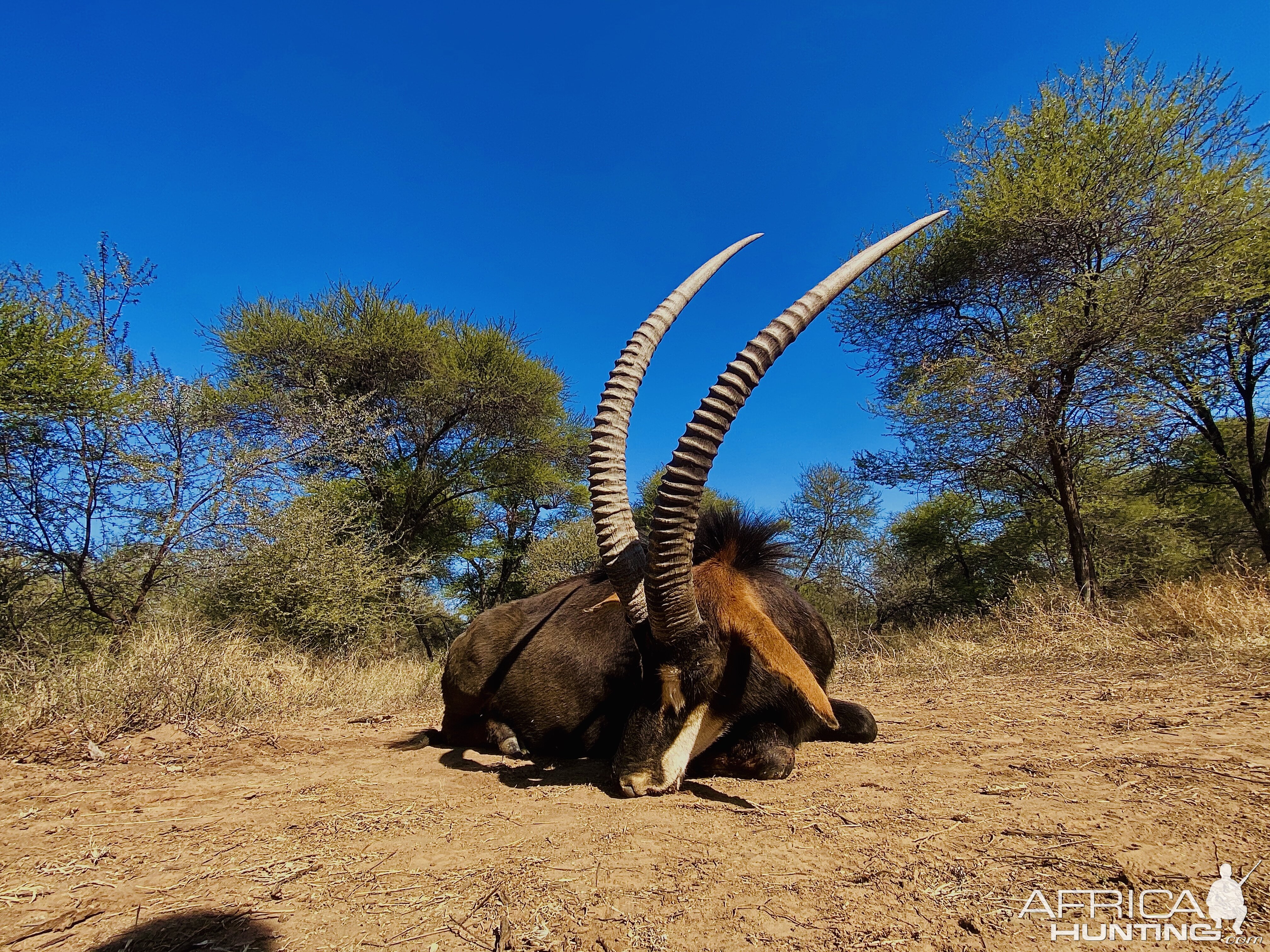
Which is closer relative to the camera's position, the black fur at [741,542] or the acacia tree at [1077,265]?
the black fur at [741,542]

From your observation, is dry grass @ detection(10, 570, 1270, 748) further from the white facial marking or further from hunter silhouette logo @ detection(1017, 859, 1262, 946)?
hunter silhouette logo @ detection(1017, 859, 1262, 946)

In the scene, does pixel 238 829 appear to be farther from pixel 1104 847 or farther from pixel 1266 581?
pixel 1266 581

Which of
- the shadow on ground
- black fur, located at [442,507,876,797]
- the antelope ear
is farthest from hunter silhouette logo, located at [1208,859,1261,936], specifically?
the shadow on ground

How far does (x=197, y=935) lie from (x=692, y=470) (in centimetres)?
259

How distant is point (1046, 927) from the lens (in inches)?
61.9

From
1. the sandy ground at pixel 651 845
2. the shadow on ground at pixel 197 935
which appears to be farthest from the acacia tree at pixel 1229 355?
the shadow on ground at pixel 197 935

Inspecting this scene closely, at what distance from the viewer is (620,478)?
11.5 ft

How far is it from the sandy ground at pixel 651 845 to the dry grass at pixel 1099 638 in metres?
1.95

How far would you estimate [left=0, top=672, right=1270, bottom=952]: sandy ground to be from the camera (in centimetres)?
173

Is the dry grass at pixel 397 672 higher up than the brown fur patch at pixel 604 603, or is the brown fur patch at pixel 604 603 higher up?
the brown fur patch at pixel 604 603

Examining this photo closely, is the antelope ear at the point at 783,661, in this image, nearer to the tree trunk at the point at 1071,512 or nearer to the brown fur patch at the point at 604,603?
the brown fur patch at the point at 604,603

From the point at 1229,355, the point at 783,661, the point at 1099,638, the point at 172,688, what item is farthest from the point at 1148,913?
the point at 1229,355

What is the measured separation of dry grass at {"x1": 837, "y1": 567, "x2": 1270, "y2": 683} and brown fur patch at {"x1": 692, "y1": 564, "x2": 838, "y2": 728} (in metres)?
4.32

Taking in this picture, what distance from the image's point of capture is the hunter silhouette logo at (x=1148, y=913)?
1506 mm
